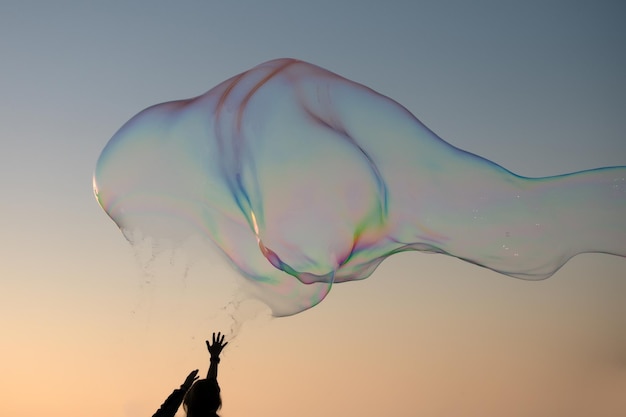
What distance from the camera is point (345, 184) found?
8.60 m

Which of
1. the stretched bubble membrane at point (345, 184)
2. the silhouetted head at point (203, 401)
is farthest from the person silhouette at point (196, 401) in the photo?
the stretched bubble membrane at point (345, 184)

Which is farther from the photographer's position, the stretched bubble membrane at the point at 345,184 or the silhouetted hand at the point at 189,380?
the stretched bubble membrane at the point at 345,184

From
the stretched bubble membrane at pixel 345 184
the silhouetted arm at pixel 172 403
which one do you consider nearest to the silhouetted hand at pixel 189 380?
the silhouetted arm at pixel 172 403

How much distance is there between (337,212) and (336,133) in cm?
91

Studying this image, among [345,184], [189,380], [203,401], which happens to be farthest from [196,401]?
[345,184]

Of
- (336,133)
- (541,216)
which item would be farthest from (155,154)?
(541,216)

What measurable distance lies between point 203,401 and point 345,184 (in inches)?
166

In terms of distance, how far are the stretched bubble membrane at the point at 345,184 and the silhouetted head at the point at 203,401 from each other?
382 cm

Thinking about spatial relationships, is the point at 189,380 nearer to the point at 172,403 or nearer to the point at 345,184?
the point at 172,403

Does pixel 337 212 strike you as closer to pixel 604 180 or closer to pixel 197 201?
pixel 197 201

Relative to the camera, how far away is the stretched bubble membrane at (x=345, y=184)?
8461mm

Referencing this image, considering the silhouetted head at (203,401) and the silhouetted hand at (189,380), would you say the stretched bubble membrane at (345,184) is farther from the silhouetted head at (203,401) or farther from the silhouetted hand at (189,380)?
the silhouetted head at (203,401)

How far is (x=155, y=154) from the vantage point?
8.92 m

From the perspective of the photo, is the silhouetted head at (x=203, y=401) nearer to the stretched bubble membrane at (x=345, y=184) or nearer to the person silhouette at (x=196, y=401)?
the person silhouette at (x=196, y=401)
